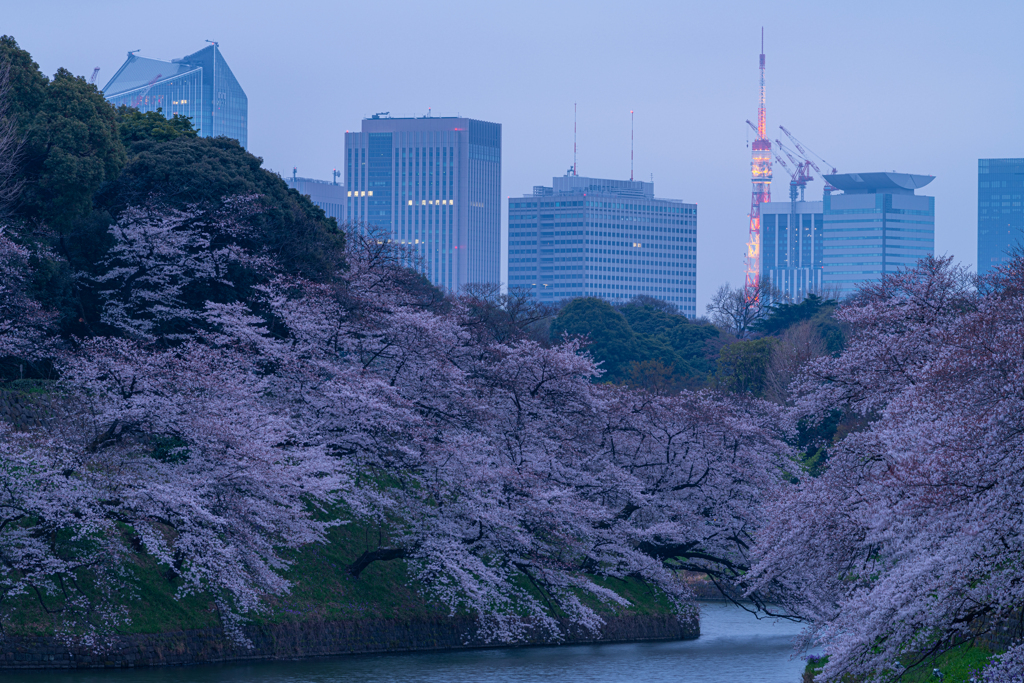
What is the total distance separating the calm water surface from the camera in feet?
86.2

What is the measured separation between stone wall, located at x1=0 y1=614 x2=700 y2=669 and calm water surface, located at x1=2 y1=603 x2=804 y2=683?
418mm

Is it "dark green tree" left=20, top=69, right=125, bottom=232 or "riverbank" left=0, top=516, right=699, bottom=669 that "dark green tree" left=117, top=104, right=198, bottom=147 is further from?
"riverbank" left=0, top=516, right=699, bottom=669

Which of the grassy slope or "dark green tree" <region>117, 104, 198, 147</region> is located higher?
"dark green tree" <region>117, 104, 198, 147</region>

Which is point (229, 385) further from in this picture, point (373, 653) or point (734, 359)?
point (734, 359)

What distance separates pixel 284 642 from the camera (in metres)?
30.0

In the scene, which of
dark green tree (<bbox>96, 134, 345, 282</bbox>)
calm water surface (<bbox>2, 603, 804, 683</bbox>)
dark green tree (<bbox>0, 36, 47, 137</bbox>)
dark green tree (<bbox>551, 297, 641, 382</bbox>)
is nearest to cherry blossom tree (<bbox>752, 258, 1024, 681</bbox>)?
calm water surface (<bbox>2, 603, 804, 683</bbox>)

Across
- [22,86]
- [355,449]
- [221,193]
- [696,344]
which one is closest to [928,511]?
[355,449]

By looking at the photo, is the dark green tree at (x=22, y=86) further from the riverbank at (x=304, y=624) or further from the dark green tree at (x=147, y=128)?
the riverbank at (x=304, y=624)

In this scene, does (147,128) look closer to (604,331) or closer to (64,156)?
(64,156)

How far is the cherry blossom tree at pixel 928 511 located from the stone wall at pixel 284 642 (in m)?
10.5

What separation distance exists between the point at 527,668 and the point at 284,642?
6489 mm

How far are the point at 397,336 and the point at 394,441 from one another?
4.43 metres

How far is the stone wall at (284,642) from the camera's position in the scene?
82.6ft

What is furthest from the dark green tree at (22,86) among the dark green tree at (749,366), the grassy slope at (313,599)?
the dark green tree at (749,366)
